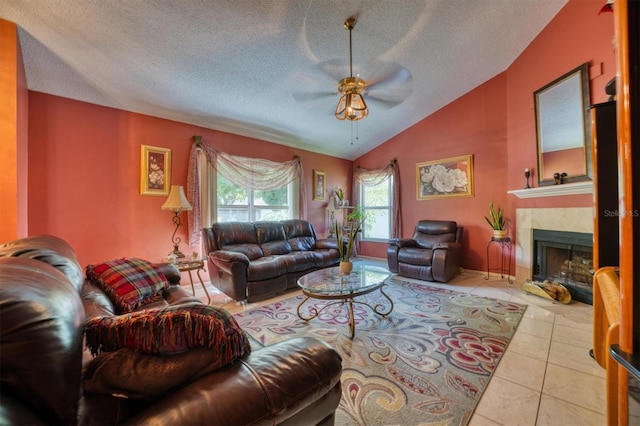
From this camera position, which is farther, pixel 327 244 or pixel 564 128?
pixel 327 244

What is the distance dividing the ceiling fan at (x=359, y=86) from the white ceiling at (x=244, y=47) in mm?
28

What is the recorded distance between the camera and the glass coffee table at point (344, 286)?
2178 mm

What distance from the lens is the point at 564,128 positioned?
10.2ft

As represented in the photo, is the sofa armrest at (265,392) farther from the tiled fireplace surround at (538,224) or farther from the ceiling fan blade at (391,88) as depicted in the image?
the tiled fireplace surround at (538,224)

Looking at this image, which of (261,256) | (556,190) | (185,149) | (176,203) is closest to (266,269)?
(261,256)

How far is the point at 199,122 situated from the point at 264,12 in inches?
85.3

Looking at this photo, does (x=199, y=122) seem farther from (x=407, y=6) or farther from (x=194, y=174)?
(x=407, y=6)

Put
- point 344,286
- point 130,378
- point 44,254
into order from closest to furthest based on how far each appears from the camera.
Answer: point 130,378
point 44,254
point 344,286

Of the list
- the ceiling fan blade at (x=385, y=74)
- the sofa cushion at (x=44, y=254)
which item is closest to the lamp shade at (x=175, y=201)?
the sofa cushion at (x=44, y=254)

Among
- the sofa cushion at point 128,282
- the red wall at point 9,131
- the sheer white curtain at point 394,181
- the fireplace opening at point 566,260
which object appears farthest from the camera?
the sheer white curtain at point 394,181

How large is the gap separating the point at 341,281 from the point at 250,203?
2713mm

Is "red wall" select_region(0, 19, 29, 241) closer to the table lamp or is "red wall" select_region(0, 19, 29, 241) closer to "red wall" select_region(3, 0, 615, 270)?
"red wall" select_region(3, 0, 615, 270)

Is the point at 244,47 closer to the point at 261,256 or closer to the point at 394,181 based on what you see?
the point at 261,256

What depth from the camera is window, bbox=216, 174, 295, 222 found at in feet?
13.9
